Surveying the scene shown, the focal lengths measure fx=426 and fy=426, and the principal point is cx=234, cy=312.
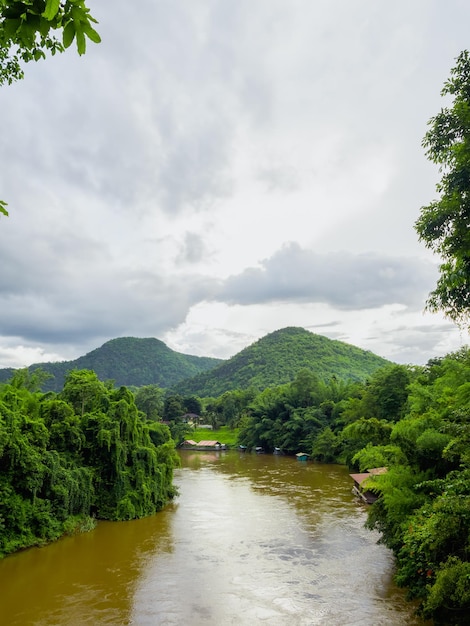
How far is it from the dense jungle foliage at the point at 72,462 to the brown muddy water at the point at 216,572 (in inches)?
40.8

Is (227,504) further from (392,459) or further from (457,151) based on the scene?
(457,151)

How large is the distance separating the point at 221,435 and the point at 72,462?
51671mm

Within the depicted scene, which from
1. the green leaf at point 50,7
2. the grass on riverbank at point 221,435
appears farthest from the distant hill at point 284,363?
A: the green leaf at point 50,7

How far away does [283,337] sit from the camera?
5069 inches

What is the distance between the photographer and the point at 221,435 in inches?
2813

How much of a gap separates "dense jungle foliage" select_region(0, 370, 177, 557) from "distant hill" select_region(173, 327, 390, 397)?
71571 mm

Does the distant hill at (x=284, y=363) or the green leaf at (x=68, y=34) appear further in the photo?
the distant hill at (x=284, y=363)

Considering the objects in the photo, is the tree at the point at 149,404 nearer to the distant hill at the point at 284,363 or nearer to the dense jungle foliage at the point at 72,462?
the dense jungle foliage at the point at 72,462

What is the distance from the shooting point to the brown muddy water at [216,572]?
12.9m

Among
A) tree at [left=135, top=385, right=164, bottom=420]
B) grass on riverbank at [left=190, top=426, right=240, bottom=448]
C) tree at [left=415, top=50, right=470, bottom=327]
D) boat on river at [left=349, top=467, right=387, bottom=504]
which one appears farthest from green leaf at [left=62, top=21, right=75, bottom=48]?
tree at [left=135, top=385, right=164, bottom=420]

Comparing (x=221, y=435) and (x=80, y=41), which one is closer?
(x=80, y=41)

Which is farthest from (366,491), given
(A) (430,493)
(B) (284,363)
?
(B) (284,363)

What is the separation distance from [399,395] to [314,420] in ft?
43.2

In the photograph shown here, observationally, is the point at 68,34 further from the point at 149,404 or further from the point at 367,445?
the point at 149,404
